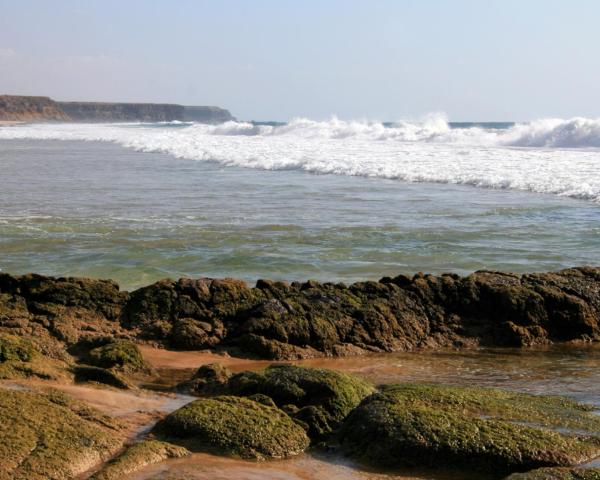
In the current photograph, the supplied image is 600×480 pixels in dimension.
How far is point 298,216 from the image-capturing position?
16.5m

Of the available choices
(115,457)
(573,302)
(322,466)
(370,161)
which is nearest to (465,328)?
(573,302)

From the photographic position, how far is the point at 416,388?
615 centimetres

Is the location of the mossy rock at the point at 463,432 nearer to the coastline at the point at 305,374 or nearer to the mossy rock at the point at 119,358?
the coastline at the point at 305,374

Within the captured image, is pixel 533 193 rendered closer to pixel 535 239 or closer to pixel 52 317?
pixel 535 239

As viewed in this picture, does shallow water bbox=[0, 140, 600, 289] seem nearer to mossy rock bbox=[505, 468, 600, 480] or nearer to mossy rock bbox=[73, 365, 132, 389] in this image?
mossy rock bbox=[73, 365, 132, 389]

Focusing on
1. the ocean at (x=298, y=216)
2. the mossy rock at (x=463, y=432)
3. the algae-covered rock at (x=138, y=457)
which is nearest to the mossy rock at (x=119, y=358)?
the algae-covered rock at (x=138, y=457)

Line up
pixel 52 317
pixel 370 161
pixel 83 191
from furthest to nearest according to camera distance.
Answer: pixel 370 161
pixel 83 191
pixel 52 317

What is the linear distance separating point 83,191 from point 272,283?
12.7 m

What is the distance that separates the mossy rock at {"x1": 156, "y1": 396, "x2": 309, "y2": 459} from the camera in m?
5.35

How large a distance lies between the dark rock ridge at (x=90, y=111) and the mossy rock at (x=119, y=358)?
131 meters

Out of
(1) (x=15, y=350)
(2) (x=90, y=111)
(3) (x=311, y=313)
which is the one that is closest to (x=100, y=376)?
(1) (x=15, y=350)

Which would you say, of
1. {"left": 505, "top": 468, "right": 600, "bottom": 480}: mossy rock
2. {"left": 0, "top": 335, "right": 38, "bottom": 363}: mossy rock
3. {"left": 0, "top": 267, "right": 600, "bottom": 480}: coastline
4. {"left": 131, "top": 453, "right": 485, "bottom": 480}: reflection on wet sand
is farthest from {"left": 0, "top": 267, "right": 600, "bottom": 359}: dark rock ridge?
{"left": 505, "top": 468, "right": 600, "bottom": 480}: mossy rock

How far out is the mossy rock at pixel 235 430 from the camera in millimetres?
5348

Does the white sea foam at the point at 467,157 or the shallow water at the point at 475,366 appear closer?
the shallow water at the point at 475,366
